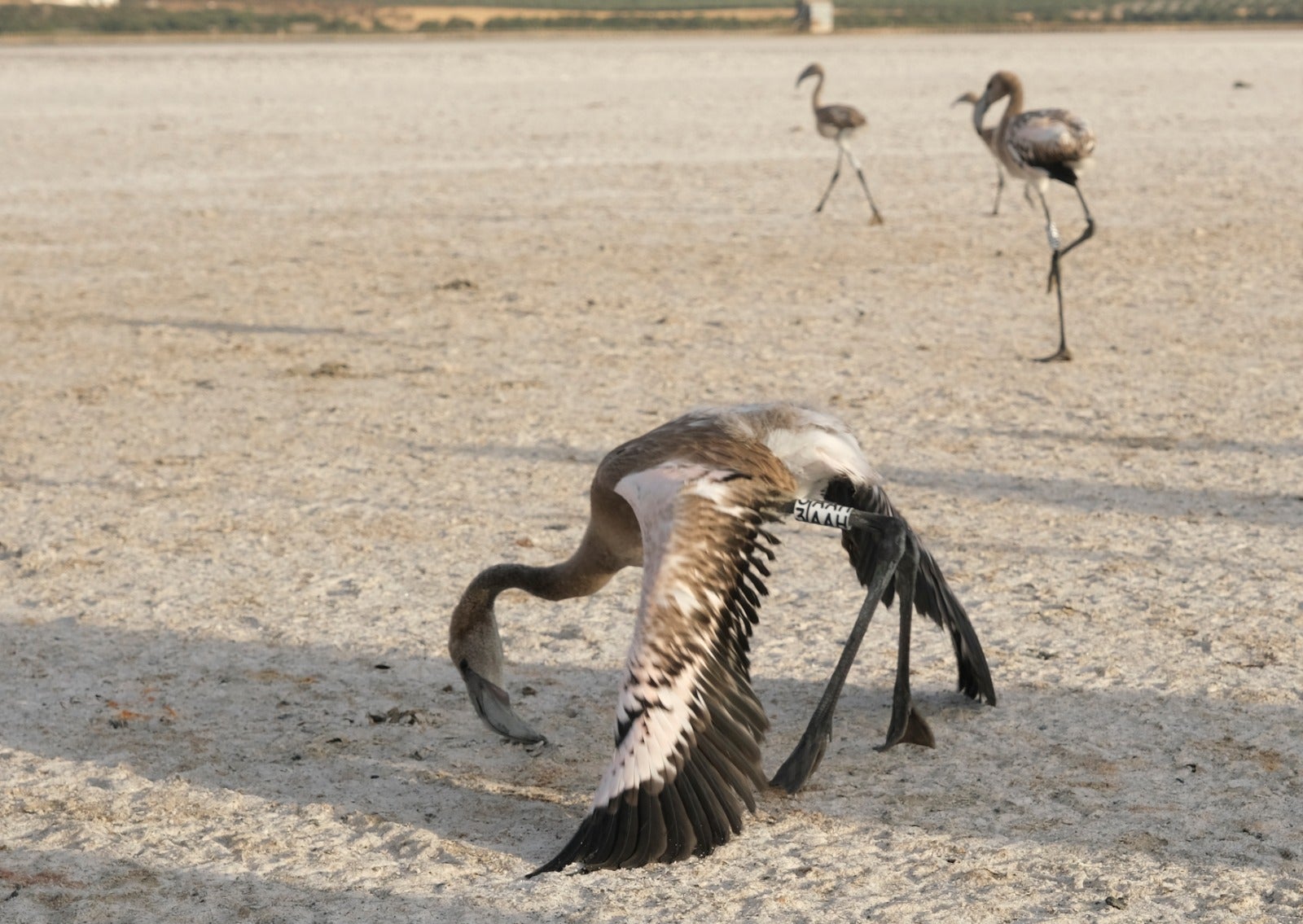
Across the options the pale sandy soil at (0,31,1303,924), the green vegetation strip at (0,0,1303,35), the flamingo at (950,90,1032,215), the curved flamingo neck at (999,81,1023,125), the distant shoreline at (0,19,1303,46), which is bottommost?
the pale sandy soil at (0,31,1303,924)

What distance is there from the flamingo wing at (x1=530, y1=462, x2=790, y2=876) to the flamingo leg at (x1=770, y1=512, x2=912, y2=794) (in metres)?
0.36

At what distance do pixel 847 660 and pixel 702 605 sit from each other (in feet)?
2.41

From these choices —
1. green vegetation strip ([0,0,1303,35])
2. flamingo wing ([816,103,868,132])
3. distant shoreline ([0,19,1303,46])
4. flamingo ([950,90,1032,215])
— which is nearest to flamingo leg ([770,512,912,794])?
flamingo ([950,90,1032,215])

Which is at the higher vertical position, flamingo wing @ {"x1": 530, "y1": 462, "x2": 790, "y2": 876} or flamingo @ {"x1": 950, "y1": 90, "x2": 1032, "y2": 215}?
flamingo @ {"x1": 950, "y1": 90, "x2": 1032, "y2": 215}

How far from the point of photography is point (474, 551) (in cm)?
614

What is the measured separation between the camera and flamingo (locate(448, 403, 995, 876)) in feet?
11.9

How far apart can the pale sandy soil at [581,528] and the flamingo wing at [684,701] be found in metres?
0.23

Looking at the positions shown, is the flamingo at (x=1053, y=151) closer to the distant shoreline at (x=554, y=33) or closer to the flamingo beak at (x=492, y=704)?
A: the flamingo beak at (x=492, y=704)

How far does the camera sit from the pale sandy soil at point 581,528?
13.0 ft

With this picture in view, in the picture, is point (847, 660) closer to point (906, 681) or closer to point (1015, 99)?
point (906, 681)

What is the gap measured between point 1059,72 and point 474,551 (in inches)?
1024

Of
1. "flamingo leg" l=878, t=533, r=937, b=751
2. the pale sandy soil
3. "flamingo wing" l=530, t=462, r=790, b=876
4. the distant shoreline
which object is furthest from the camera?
the distant shoreline

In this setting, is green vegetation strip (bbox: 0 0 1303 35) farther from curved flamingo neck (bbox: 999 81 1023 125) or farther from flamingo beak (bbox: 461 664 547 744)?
flamingo beak (bbox: 461 664 547 744)

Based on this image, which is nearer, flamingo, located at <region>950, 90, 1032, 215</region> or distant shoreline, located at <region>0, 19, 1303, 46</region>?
flamingo, located at <region>950, 90, 1032, 215</region>
